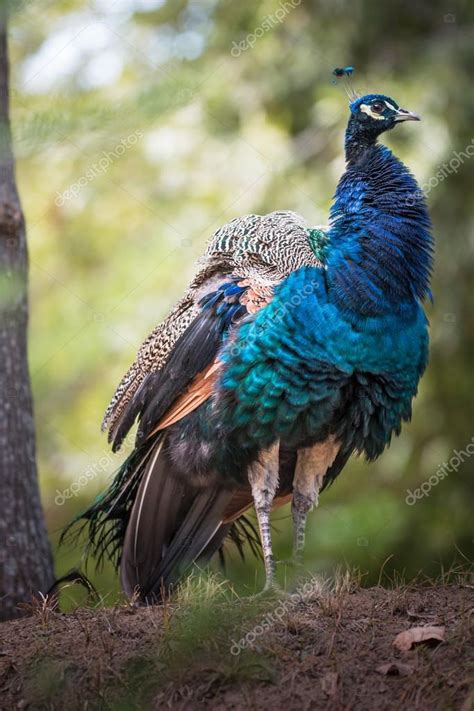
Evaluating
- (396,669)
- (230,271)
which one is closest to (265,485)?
(230,271)

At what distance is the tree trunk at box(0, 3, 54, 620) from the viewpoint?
4418 mm

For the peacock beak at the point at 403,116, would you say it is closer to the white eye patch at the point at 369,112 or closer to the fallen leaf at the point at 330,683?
the white eye patch at the point at 369,112

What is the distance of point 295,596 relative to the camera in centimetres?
387

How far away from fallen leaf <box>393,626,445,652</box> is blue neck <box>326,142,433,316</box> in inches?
54.4

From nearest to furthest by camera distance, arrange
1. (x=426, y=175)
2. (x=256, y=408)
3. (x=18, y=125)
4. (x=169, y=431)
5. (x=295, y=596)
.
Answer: (x=18, y=125) < (x=295, y=596) < (x=256, y=408) < (x=169, y=431) < (x=426, y=175)

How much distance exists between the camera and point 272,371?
407 centimetres

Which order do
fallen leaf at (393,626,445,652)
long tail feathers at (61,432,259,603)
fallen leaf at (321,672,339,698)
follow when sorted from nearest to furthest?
fallen leaf at (321,672,339,698)
fallen leaf at (393,626,445,652)
long tail feathers at (61,432,259,603)

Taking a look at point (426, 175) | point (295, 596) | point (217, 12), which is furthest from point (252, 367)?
point (217, 12)

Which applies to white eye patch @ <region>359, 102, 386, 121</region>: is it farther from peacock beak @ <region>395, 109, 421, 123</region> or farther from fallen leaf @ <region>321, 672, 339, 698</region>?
fallen leaf @ <region>321, 672, 339, 698</region>

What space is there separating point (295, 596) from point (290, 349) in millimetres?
985

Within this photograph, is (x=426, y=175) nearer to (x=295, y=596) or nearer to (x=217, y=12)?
(x=217, y=12)

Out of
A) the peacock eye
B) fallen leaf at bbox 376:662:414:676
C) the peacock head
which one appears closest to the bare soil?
fallen leaf at bbox 376:662:414:676

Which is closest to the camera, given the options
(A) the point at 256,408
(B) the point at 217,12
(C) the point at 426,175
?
(A) the point at 256,408

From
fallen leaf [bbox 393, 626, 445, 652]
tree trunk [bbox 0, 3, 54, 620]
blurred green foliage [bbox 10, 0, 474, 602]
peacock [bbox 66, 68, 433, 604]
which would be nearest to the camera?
fallen leaf [bbox 393, 626, 445, 652]
